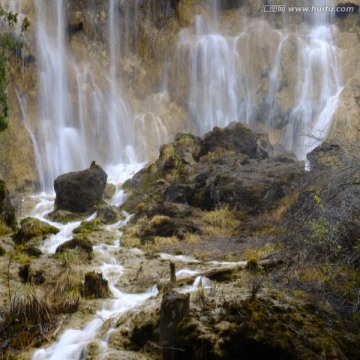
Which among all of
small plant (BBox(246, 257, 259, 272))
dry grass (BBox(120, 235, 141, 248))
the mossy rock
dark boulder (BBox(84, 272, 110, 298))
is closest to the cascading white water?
the mossy rock

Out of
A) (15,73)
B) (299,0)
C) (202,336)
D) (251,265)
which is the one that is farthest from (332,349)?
(299,0)

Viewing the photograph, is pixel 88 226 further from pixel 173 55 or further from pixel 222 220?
pixel 173 55

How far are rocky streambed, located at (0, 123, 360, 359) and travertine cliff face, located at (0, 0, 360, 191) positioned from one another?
2062 cm

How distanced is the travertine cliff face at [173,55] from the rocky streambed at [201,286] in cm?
2062

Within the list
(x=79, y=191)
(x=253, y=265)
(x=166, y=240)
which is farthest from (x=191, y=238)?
(x=79, y=191)

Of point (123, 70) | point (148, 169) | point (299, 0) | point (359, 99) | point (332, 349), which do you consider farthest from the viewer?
point (299, 0)

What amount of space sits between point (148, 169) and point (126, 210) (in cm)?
495

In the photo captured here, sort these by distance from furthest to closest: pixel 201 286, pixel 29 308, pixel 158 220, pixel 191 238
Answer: pixel 158 220, pixel 191 238, pixel 29 308, pixel 201 286

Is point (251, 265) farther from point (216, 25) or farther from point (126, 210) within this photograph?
point (216, 25)

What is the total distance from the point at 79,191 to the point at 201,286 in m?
15.2

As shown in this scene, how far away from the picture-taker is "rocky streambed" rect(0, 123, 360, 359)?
657 cm

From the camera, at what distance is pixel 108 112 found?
36.8 meters

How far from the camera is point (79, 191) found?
2253 centimetres

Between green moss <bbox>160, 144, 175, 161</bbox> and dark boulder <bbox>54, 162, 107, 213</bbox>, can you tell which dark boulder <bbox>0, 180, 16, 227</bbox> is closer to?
dark boulder <bbox>54, 162, 107, 213</bbox>
